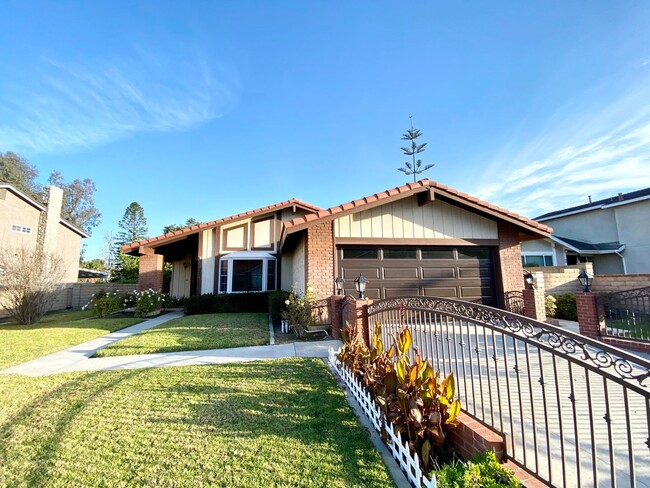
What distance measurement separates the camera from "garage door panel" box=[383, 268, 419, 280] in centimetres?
877

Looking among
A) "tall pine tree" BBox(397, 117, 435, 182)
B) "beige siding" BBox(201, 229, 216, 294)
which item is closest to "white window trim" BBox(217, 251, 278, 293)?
"beige siding" BBox(201, 229, 216, 294)

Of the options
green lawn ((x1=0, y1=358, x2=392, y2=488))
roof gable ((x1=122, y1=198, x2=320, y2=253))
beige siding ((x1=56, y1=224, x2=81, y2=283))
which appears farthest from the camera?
beige siding ((x1=56, y1=224, x2=81, y2=283))

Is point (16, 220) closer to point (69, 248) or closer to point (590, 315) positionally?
point (69, 248)

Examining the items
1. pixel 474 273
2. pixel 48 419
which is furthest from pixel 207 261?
pixel 474 273

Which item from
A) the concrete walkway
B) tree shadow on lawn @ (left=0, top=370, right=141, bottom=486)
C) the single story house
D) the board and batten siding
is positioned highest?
the single story house

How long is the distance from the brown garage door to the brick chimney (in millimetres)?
19235

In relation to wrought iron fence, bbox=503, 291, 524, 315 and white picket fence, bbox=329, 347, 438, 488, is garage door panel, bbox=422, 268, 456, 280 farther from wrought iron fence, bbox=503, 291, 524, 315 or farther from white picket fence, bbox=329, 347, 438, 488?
white picket fence, bbox=329, 347, 438, 488

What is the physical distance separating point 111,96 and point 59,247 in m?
13.4

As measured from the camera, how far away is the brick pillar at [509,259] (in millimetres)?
9125

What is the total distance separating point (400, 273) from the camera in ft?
29.0

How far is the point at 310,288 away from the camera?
8.07m

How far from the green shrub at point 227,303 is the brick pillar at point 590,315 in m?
10.9

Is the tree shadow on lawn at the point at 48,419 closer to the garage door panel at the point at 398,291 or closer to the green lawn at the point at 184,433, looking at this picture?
the green lawn at the point at 184,433

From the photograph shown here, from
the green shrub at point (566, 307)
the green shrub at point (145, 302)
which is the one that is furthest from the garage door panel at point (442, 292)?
the green shrub at point (145, 302)
